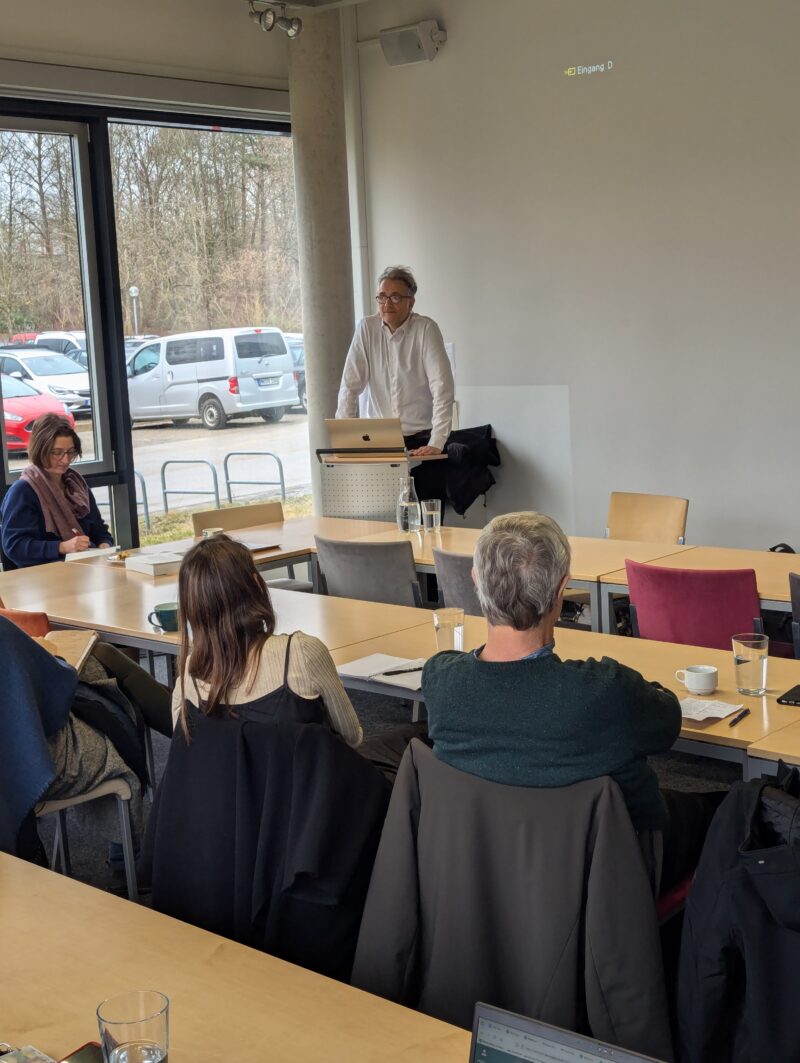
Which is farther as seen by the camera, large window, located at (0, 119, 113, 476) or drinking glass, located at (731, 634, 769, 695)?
large window, located at (0, 119, 113, 476)

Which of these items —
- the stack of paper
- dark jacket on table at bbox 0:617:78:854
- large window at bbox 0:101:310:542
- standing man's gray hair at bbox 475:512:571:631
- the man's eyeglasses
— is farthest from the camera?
large window at bbox 0:101:310:542

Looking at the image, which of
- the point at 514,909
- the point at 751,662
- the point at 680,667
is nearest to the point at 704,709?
the point at 751,662

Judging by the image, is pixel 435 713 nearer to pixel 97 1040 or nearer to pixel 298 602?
pixel 97 1040

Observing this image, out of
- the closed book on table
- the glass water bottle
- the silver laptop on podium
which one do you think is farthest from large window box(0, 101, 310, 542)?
the glass water bottle

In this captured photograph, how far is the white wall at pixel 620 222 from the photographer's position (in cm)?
640

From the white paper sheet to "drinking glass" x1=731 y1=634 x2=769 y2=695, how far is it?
126mm

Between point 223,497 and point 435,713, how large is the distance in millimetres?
5926

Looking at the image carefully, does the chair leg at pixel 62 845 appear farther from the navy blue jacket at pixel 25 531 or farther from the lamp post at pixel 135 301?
the lamp post at pixel 135 301

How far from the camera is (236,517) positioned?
580 centimetres

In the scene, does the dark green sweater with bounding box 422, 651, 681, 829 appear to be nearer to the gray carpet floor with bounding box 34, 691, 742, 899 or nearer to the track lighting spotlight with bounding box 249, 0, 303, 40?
the gray carpet floor with bounding box 34, 691, 742, 899

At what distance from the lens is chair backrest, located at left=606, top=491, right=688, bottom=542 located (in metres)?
5.38

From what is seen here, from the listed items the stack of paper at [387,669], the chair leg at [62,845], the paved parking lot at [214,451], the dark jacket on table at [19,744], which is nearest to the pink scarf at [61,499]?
the paved parking lot at [214,451]

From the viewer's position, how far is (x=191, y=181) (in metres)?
7.61

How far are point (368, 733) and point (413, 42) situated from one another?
15.8 ft
